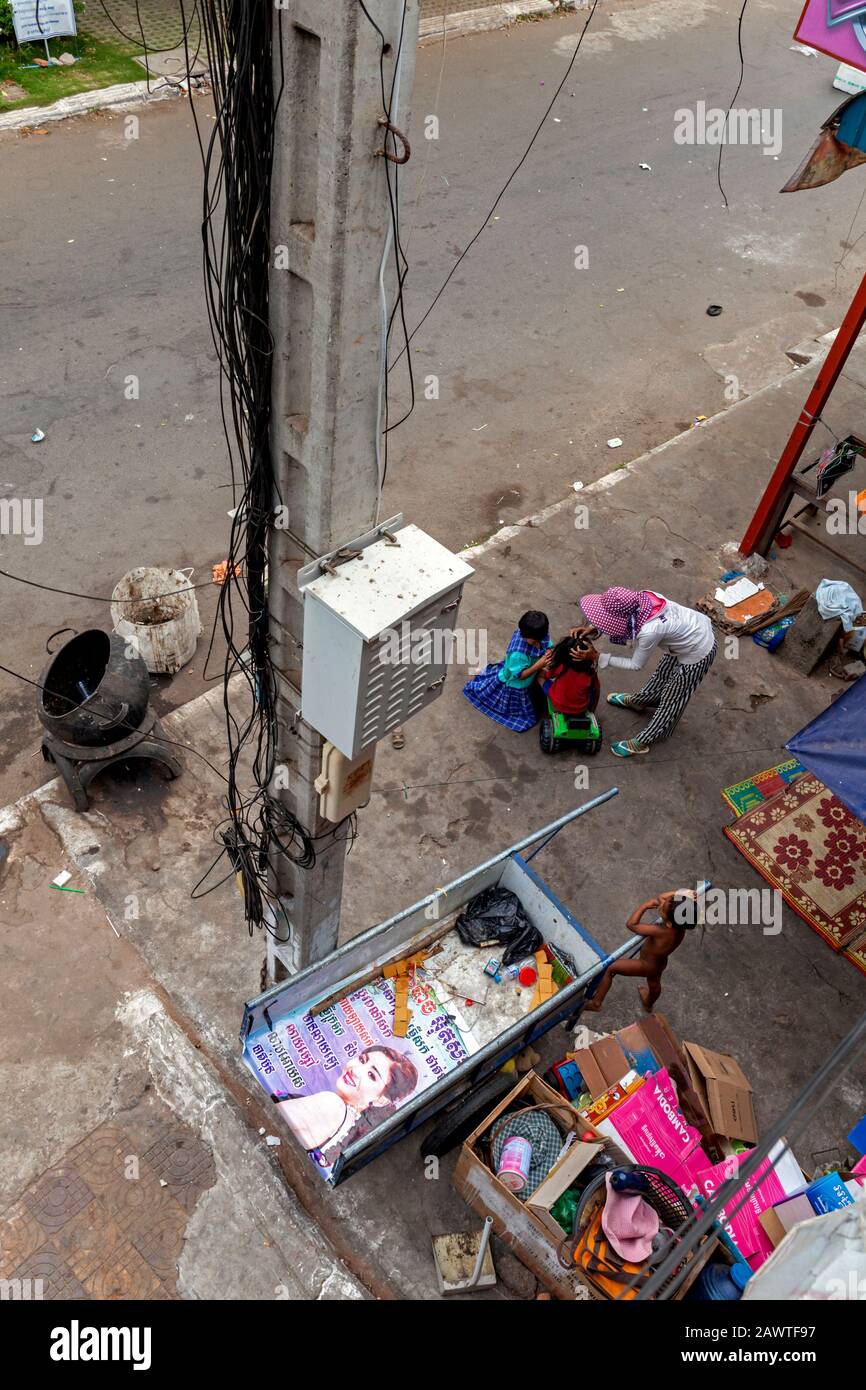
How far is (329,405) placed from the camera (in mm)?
2965

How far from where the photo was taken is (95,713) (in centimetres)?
608

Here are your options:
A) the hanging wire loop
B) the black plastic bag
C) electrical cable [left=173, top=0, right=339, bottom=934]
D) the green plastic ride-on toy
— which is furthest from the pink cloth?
the hanging wire loop

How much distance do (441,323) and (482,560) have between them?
3438 mm

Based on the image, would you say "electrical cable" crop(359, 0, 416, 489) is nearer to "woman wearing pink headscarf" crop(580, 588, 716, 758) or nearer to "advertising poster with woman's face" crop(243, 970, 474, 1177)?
"advertising poster with woman's face" crop(243, 970, 474, 1177)

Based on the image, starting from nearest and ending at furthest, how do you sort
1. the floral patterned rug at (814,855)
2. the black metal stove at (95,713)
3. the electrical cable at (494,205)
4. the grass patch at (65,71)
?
1. the black metal stove at (95,713)
2. the floral patterned rug at (814,855)
3. the electrical cable at (494,205)
4. the grass patch at (65,71)

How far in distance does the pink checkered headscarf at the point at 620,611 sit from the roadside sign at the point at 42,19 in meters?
10.2

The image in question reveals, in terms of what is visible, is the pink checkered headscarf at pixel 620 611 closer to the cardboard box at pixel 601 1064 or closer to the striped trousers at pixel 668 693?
the striped trousers at pixel 668 693

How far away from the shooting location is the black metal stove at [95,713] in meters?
6.09

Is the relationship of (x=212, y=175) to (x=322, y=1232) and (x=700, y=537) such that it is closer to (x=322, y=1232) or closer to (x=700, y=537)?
(x=700, y=537)

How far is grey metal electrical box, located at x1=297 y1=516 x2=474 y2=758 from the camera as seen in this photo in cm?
324

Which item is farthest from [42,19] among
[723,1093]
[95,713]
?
[723,1093]

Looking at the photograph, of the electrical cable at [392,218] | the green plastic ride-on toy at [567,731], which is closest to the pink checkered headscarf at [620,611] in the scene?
the green plastic ride-on toy at [567,731]

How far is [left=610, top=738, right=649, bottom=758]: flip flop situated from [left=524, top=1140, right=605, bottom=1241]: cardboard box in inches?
119
